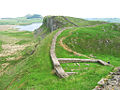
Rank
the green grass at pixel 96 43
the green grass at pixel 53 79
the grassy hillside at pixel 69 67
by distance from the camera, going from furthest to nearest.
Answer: the green grass at pixel 96 43
the grassy hillside at pixel 69 67
the green grass at pixel 53 79

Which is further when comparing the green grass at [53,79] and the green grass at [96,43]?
the green grass at [96,43]

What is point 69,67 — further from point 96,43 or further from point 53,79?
point 96,43

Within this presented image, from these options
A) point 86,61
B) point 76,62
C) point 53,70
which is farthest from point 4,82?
point 86,61

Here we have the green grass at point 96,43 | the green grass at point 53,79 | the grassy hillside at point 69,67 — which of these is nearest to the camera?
the green grass at point 53,79

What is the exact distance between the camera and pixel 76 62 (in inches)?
1248

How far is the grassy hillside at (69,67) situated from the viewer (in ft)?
61.9

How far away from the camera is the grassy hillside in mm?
18875

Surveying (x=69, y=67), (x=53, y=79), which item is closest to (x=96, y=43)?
(x=69, y=67)

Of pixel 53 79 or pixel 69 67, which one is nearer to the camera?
pixel 53 79

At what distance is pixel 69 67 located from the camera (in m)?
27.9

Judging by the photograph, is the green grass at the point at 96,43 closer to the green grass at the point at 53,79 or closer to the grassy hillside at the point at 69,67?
the grassy hillside at the point at 69,67

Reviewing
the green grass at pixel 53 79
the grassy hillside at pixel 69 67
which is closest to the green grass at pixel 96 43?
the grassy hillside at pixel 69 67

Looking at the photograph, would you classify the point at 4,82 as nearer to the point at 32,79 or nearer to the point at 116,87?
the point at 32,79

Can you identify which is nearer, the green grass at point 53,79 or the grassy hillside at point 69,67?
the green grass at point 53,79
